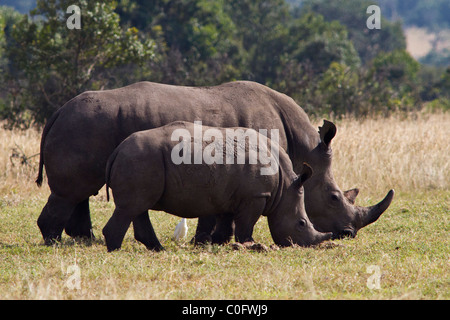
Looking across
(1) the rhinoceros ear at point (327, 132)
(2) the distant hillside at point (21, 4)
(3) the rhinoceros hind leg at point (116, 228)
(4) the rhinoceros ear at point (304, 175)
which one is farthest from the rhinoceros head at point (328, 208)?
(2) the distant hillside at point (21, 4)

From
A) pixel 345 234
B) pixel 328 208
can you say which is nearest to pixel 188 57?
pixel 328 208

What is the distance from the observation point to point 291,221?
8344 mm

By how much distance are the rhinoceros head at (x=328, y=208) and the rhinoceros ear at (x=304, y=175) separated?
0.96 metres

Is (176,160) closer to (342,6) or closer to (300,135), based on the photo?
(300,135)

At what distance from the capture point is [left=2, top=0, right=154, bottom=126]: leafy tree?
15297mm

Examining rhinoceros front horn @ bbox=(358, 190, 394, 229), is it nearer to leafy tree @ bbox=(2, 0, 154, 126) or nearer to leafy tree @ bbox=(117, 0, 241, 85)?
leafy tree @ bbox=(2, 0, 154, 126)

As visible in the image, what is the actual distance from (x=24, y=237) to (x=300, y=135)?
374cm

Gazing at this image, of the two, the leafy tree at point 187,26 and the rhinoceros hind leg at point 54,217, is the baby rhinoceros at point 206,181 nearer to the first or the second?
the rhinoceros hind leg at point 54,217

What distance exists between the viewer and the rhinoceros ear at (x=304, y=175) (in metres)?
8.20

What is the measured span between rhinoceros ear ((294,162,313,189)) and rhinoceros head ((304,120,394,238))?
3.16ft

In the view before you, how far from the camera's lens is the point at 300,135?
369 inches

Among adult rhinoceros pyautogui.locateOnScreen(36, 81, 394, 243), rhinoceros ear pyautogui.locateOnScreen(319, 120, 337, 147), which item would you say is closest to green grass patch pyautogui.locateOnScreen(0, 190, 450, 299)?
adult rhinoceros pyautogui.locateOnScreen(36, 81, 394, 243)

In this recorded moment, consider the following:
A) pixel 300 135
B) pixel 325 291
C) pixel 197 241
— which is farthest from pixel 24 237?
pixel 325 291

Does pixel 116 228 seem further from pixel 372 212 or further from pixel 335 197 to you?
pixel 372 212
